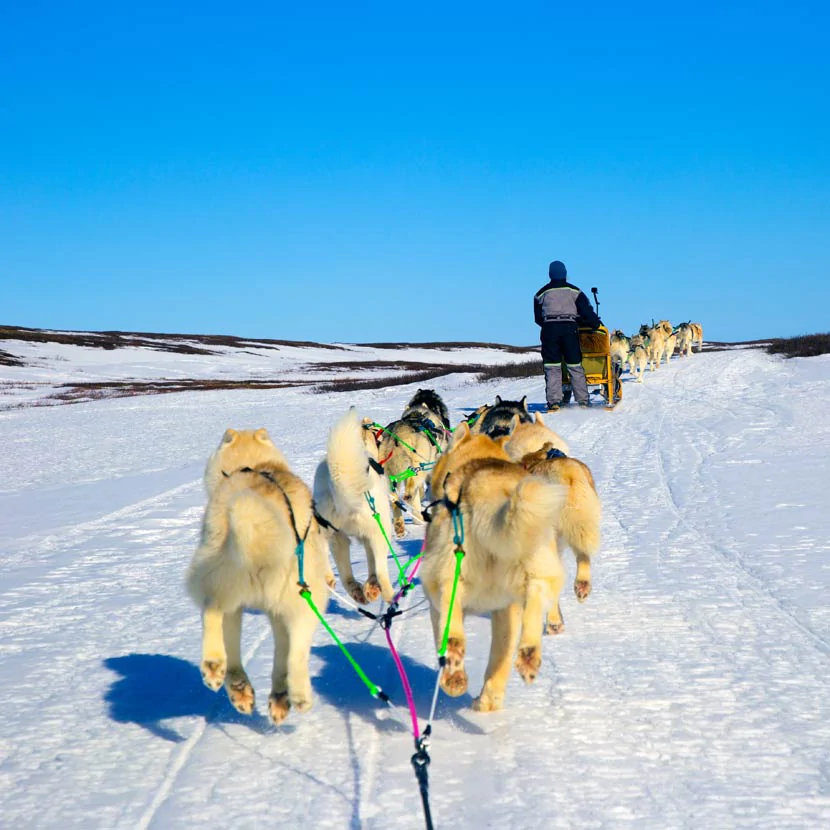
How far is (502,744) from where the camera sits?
124 inches

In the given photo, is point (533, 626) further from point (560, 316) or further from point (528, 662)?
point (560, 316)

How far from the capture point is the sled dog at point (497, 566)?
298 centimetres

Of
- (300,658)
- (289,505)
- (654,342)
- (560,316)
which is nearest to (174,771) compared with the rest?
(300,658)

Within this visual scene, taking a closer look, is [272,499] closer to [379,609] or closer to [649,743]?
[649,743]

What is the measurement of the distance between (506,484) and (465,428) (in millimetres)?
706

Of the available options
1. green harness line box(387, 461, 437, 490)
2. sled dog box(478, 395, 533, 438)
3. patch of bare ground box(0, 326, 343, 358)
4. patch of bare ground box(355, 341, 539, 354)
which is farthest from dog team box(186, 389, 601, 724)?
patch of bare ground box(355, 341, 539, 354)

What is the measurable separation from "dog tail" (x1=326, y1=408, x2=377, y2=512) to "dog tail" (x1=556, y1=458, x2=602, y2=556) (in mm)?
954

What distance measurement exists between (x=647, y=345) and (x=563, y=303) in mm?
10123

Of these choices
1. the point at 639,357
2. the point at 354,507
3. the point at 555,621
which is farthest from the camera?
the point at 639,357

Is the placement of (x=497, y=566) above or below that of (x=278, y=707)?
above

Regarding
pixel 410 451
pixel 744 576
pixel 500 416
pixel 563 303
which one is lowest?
pixel 744 576

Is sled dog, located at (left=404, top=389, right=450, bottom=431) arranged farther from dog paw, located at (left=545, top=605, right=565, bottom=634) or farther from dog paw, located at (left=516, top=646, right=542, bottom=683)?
dog paw, located at (left=516, top=646, right=542, bottom=683)

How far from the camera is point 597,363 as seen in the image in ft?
51.7

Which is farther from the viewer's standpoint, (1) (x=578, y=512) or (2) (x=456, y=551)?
(1) (x=578, y=512)
